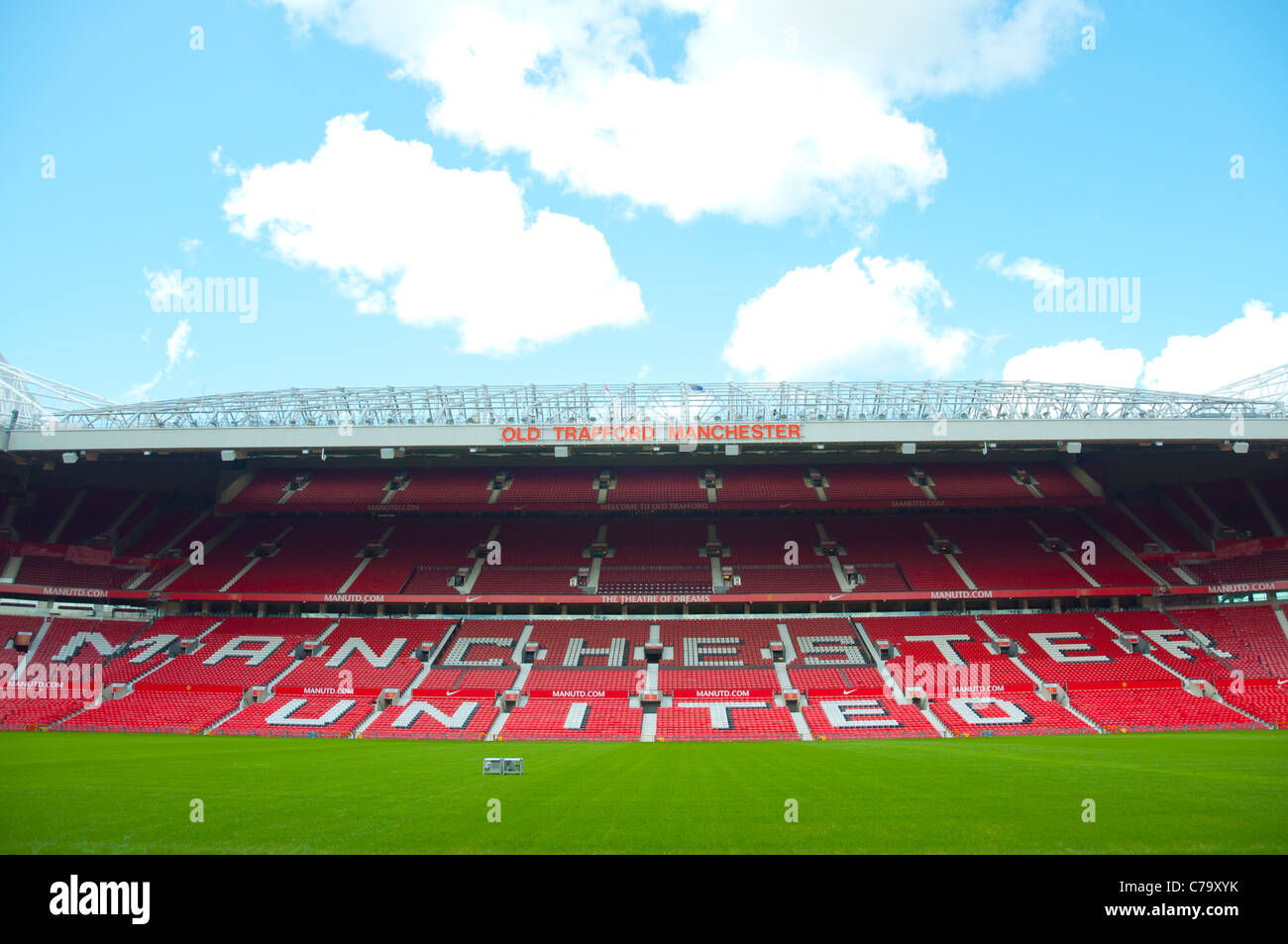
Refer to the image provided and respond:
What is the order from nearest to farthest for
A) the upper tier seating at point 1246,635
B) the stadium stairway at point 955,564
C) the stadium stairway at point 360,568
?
1. the upper tier seating at point 1246,635
2. the stadium stairway at point 955,564
3. the stadium stairway at point 360,568

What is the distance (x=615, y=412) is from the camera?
34.1m

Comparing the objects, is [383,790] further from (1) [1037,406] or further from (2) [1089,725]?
(1) [1037,406]

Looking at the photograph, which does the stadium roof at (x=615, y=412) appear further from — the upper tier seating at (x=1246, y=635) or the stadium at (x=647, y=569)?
the upper tier seating at (x=1246, y=635)

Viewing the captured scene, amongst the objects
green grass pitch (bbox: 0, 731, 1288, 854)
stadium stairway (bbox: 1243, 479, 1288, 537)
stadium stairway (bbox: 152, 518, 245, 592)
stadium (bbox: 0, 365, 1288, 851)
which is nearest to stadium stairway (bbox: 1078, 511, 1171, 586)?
stadium (bbox: 0, 365, 1288, 851)

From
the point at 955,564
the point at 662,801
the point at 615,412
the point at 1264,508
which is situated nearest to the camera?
the point at 662,801

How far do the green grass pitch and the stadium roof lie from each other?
16.8 m

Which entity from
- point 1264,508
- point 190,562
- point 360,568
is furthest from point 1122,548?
point 190,562

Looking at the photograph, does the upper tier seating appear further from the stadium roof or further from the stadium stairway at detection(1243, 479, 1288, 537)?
the stadium roof

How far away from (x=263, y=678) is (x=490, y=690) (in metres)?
11.1

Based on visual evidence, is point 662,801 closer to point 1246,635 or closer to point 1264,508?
point 1246,635

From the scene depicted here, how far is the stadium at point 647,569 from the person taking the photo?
30.4 metres

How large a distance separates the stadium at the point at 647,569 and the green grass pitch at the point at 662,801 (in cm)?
564

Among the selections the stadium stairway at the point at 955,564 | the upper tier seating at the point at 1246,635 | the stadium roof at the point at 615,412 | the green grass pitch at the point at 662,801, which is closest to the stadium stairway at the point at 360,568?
the stadium roof at the point at 615,412

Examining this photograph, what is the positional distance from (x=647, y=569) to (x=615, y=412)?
10.6 m
